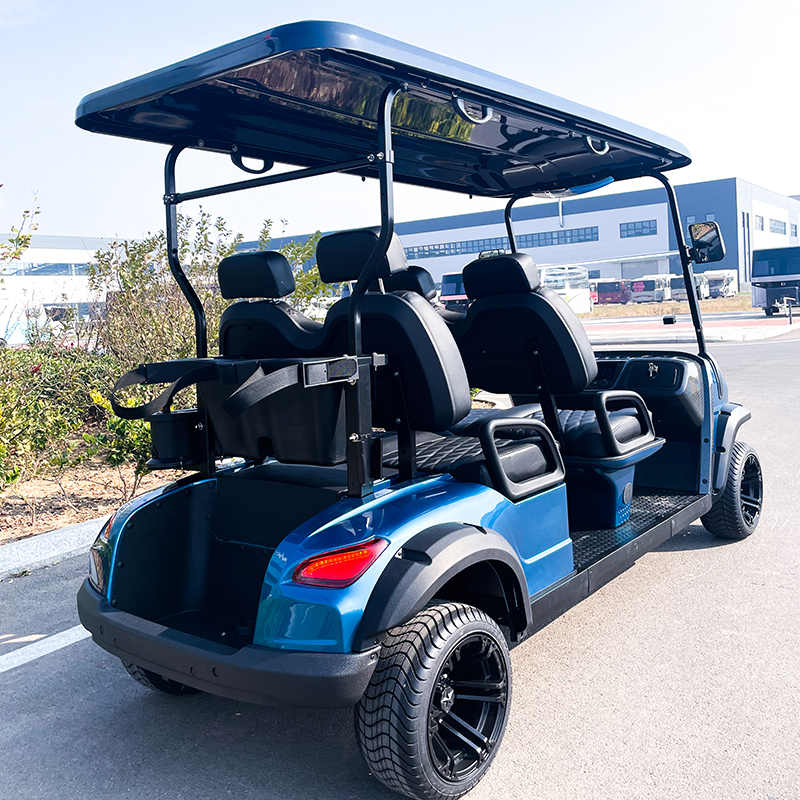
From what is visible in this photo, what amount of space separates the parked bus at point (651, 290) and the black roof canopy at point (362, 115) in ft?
137

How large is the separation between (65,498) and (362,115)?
140 inches

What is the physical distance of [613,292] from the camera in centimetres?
4634

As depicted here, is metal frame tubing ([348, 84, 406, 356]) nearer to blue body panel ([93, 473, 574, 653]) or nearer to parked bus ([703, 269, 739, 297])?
blue body panel ([93, 473, 574, 653])

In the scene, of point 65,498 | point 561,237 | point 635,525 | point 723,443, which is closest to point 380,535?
point 635,525

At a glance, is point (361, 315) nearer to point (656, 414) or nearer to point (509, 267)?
point (509, 267)

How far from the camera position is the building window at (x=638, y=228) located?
58.5 metres

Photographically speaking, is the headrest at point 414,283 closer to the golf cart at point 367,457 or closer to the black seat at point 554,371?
the golf cart at point 367,457

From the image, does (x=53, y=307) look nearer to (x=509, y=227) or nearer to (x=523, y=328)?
(x=509, y=227)

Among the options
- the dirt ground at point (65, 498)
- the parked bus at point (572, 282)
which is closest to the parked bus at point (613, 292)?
the parked bus at point (572, 282)

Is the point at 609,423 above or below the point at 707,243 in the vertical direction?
below

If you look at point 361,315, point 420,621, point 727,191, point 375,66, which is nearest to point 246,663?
point 420,621

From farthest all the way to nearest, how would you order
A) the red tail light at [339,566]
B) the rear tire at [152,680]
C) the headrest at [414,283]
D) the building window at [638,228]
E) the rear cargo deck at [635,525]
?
1. the building window at [638,228]
2. the headrest at [414,283]
3. the rear cargo deck at [635,525]
4. the rear tire at [152,680]
5. the red tail light at [339,566]

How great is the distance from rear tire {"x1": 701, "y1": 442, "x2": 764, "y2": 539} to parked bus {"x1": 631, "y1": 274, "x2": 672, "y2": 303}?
1622 inches

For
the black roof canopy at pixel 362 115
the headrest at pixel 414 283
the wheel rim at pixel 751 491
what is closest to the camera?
the black roof canopy at pixel 362 115
